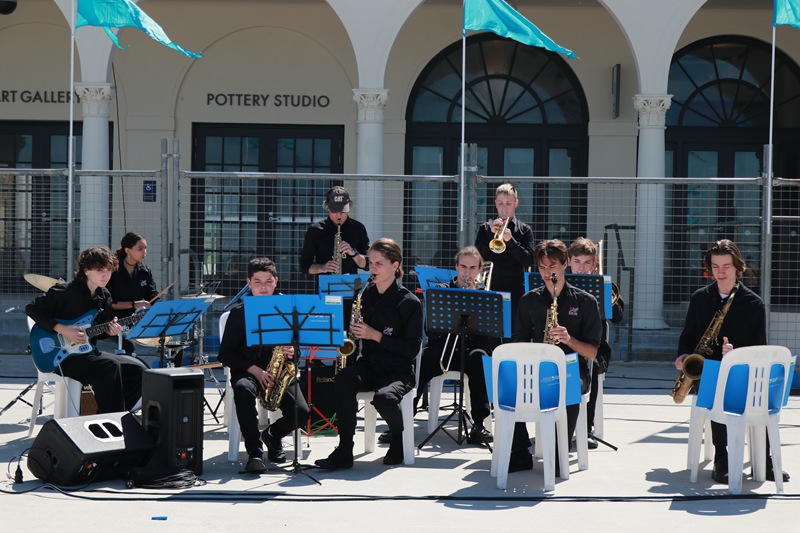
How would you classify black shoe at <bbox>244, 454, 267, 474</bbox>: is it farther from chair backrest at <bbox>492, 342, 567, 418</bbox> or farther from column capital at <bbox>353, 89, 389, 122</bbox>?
column capital at <bbox>353, 89, 389, 122</bbox>

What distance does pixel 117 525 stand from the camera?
18.4 feet

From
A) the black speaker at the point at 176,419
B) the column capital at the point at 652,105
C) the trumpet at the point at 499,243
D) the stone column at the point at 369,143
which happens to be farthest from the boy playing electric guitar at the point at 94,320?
the column capital at the point at 652,105

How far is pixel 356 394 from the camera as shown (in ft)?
23.9

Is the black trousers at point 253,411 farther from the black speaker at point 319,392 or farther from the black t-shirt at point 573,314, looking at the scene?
the black t-shirt at point 573,314

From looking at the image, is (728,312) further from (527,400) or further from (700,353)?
(527,400)

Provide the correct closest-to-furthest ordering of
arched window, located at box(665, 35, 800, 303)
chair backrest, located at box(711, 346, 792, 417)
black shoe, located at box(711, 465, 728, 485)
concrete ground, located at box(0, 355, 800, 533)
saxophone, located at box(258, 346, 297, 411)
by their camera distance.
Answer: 1. concrete ground, located at box(0, 355, 800, 533)
2. chair backrest, located at box(711, 346, 792, 417)
3. black shoe, located at box(711, 465, 728, 485)
4. saxophone, located at box(258, 346, 297, 411)
5. arched window, located at box(665, 35, 800, 303)

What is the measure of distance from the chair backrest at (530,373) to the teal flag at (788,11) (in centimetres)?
501

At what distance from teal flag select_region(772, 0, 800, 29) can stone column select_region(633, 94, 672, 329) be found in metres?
2.99

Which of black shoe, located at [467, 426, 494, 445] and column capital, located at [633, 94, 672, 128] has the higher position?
column capital, located at [633, 94, 672, 128]

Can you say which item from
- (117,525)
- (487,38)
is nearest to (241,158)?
(487,38)

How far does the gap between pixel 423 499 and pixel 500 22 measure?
17.6ft

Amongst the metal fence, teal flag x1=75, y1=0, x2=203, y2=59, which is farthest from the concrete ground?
the metal fence

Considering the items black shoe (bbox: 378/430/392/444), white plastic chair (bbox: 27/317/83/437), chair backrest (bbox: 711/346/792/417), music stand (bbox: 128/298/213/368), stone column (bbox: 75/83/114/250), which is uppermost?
stone column (bbox: 75/83/114/250)

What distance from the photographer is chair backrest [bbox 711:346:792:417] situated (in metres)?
6.60
